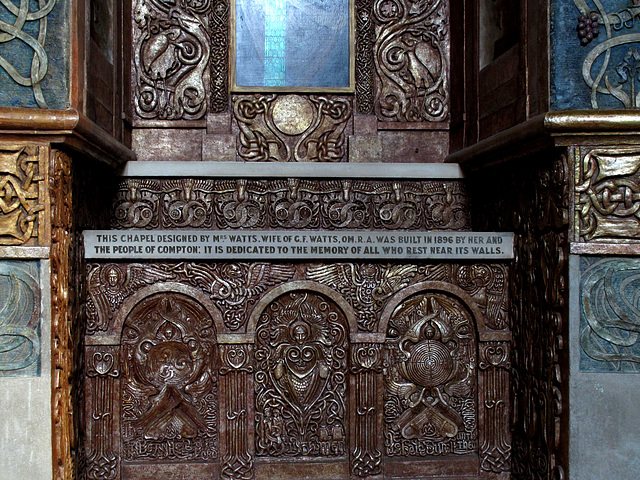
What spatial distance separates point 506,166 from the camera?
3723 millimetres

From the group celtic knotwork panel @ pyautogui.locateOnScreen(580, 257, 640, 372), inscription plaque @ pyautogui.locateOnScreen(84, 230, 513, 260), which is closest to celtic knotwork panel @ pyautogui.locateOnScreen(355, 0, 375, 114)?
inscription plaque @ pyautogui.locateOnScreen(84, 230, 513, 260)

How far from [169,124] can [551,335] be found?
10.2ft

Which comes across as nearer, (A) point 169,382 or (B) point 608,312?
(B) point 608,312

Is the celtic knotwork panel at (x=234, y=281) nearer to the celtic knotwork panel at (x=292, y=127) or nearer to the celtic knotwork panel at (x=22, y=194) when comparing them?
the celtic knotwork panel at (x=22, y=194)

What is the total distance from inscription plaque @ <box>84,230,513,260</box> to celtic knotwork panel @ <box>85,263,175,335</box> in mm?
95

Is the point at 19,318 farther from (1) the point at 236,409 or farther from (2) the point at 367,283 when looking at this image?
(2) the point at 367,283

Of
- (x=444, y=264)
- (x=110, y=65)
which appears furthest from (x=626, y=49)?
A: (x=110, y=65)

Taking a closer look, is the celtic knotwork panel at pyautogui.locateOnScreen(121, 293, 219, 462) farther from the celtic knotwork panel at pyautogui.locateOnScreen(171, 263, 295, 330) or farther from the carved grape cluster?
the carved grape cluster

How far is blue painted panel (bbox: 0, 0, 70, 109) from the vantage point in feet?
10.1

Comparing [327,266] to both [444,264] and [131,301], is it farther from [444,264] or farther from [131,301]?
[131,301]

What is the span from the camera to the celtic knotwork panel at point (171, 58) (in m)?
4.42

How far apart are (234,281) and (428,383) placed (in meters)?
1.43

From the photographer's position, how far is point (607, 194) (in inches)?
118

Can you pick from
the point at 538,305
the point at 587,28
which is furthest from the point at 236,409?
the point at 587,28
